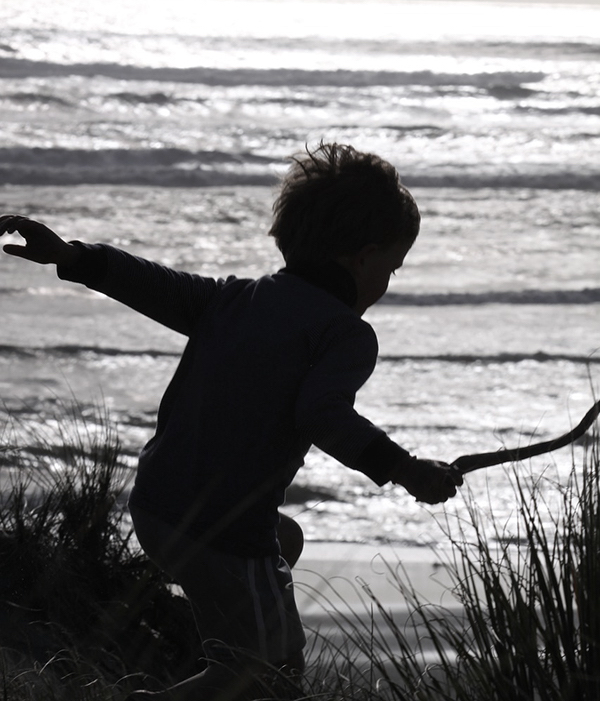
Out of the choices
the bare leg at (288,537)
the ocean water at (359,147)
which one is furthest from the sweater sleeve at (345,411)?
the bare leg at (288,537)

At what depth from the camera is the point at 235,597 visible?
2.21 meters

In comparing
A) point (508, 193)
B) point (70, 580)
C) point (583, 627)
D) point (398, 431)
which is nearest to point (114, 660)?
point (70, 580)

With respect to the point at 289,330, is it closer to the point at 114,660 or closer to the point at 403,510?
the point at 114,660

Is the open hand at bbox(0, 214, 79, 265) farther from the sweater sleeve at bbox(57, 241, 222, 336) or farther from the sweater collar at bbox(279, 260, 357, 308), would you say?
the sweater collar at bbox(279, 260, 357, 308)

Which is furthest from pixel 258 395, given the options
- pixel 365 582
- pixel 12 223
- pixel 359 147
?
pixel 359 147

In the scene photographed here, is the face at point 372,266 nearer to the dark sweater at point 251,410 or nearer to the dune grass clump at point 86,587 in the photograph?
the dark sweater at point 251,410

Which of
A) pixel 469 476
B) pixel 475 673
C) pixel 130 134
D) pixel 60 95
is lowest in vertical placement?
pixel 475 673

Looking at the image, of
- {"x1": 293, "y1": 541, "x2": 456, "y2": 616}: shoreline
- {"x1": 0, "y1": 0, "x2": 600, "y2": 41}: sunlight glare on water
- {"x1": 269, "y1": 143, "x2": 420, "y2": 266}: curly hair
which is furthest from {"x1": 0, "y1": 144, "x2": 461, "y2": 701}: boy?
{"x1": 0, "y1": 0, "x2": 600, "y2": 41}: sunlight glare on water

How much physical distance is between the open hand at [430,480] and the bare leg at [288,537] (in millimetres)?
577

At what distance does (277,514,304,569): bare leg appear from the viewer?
98.3 inches

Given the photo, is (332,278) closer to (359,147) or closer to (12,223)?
(12,223)

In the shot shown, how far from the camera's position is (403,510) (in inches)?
170

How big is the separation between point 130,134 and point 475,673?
15.7 m

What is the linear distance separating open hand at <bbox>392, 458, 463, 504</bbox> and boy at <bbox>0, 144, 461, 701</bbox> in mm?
205
